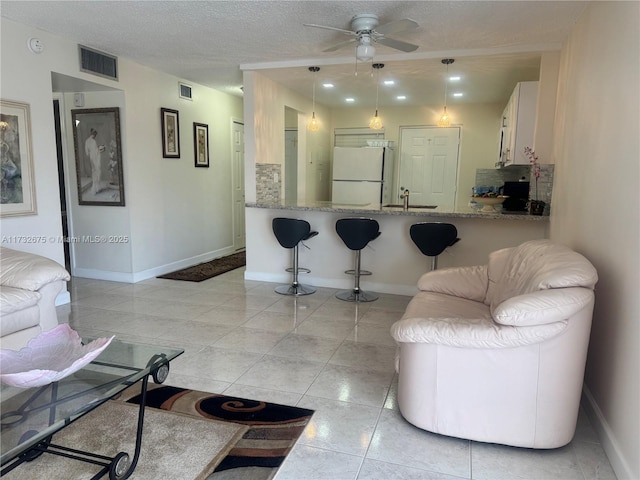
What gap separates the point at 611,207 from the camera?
218 cm

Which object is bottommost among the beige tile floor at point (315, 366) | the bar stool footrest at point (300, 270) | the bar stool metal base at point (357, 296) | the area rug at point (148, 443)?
the area rug at point (148, 443)

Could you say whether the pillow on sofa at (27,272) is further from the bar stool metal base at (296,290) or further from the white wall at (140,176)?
the bar stool metal base at (296,290)

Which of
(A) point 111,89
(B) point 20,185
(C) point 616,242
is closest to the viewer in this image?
(C) point 616,242

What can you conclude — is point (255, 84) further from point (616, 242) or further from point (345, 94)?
point (616, 242)

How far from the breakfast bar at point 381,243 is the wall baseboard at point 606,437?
6.47 feet

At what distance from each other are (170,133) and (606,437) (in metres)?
5.18

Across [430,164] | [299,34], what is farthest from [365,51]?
[430,164]

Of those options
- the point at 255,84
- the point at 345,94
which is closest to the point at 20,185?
the point at 255,84

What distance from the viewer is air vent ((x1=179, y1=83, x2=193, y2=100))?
18.0ft

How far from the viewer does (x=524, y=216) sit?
3.96 m

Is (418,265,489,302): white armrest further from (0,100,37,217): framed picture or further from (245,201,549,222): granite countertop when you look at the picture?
(0,100,37,217): framed picture

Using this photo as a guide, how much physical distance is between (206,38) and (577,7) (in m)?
2.97

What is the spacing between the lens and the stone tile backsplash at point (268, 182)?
5.00 metres

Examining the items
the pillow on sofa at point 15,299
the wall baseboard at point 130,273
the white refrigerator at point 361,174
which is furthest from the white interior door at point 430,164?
the pillow on sofa at point 15,299
